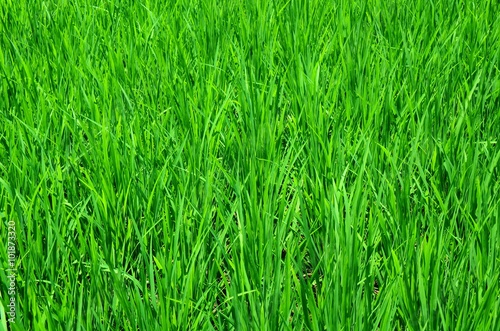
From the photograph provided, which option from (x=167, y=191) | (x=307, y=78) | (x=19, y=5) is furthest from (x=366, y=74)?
(x=19, y=5)

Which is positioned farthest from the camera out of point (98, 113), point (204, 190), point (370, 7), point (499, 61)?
point (370, 7)

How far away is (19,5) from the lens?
2.72 metres

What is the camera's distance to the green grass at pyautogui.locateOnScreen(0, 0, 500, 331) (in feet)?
3.95

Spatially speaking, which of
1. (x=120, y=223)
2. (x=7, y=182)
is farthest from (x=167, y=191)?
(x=7, y=182)

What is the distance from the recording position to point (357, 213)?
148 cm

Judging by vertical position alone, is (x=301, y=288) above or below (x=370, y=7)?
below

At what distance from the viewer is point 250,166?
5.16 ft

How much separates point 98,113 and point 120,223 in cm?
47

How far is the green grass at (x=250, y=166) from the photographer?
1204 millimetres

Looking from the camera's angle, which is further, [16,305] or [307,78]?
[307,78]

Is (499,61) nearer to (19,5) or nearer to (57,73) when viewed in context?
(57,73)

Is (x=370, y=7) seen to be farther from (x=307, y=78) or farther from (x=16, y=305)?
(x=16, y=305)

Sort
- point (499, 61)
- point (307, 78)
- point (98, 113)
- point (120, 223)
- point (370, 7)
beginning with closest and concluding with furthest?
point (120, 223) < point (98, 113) < point (307, 78) < point (499, 61) < point (370, 7)

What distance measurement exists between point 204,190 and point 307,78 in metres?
0.53
